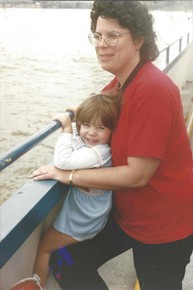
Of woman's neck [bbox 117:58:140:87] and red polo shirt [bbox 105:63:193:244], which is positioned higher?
woman's neck [bbox 117:58:140:87]

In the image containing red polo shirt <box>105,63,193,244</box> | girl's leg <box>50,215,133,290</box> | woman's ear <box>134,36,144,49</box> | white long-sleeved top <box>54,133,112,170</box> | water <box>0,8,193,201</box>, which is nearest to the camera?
red polo shirt <box>105,63,193,244</box>

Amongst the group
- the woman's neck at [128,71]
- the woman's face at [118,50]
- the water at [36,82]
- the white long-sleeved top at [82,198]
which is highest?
the woman's face at [118,50]

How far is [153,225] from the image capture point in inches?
57.0

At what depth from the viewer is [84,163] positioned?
1450mm

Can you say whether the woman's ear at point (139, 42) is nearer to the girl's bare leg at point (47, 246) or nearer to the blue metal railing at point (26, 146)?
the blue metal railing at point (26, 146)

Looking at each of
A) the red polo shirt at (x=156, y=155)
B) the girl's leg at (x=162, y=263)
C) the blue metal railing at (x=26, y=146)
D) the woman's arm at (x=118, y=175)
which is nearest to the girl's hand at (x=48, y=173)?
the woman's arm at (x=118, y=175)

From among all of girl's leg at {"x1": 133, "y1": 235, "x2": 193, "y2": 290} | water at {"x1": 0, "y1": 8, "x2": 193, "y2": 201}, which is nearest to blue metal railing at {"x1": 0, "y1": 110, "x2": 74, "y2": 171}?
girl's leg at {"x1": 133, "y1": 235, "x2": 193, "y2": 290}

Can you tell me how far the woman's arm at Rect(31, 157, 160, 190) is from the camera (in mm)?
1292

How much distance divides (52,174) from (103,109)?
331 mm

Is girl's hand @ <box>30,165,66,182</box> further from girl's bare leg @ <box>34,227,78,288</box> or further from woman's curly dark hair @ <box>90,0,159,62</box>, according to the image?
woman's curly dark hair @ <box>90,0,159,62</box>

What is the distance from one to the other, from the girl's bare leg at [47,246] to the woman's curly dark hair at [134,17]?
0.76 metres

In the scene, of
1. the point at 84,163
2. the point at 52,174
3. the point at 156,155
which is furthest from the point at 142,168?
the point at 52,174

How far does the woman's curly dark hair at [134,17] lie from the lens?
132 cm

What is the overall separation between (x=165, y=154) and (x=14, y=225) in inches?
22.3
